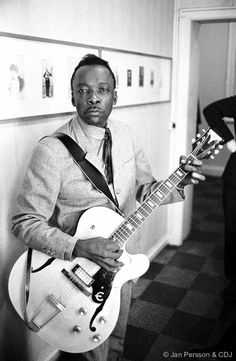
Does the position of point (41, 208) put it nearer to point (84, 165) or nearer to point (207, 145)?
point (84, 165)

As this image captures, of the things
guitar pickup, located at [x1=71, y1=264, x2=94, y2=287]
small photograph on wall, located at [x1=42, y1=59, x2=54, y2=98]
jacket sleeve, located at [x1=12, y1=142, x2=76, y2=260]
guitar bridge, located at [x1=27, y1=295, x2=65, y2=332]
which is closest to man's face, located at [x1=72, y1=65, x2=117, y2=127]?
jacket sleeve, located at [x1=12, y1=142, x2=76, y2=260]

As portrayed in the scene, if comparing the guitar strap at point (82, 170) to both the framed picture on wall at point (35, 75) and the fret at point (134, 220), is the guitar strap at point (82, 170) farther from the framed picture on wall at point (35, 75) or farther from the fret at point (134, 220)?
the framed picture on wall at point (35, 75)

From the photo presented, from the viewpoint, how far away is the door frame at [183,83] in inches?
136

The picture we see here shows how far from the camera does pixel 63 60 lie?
82.0 inches

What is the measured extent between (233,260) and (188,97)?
4.81 feet

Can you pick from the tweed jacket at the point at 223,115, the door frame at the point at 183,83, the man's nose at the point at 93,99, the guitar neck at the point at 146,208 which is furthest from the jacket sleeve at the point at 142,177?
the door frame at the point at 183,83

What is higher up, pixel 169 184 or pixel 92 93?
pixel 92 93

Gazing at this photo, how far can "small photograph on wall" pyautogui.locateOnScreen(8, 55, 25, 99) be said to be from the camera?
1.75 metres

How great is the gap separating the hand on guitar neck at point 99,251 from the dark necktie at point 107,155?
29 centimetres

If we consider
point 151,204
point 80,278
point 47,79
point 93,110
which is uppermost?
point 47,79

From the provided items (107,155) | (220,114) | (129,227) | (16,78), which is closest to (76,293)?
(129,227)

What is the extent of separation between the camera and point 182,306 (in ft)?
9.53

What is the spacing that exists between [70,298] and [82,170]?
1.63ft

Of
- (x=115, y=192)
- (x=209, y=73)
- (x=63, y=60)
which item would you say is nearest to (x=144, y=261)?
(x=115, y=192)
